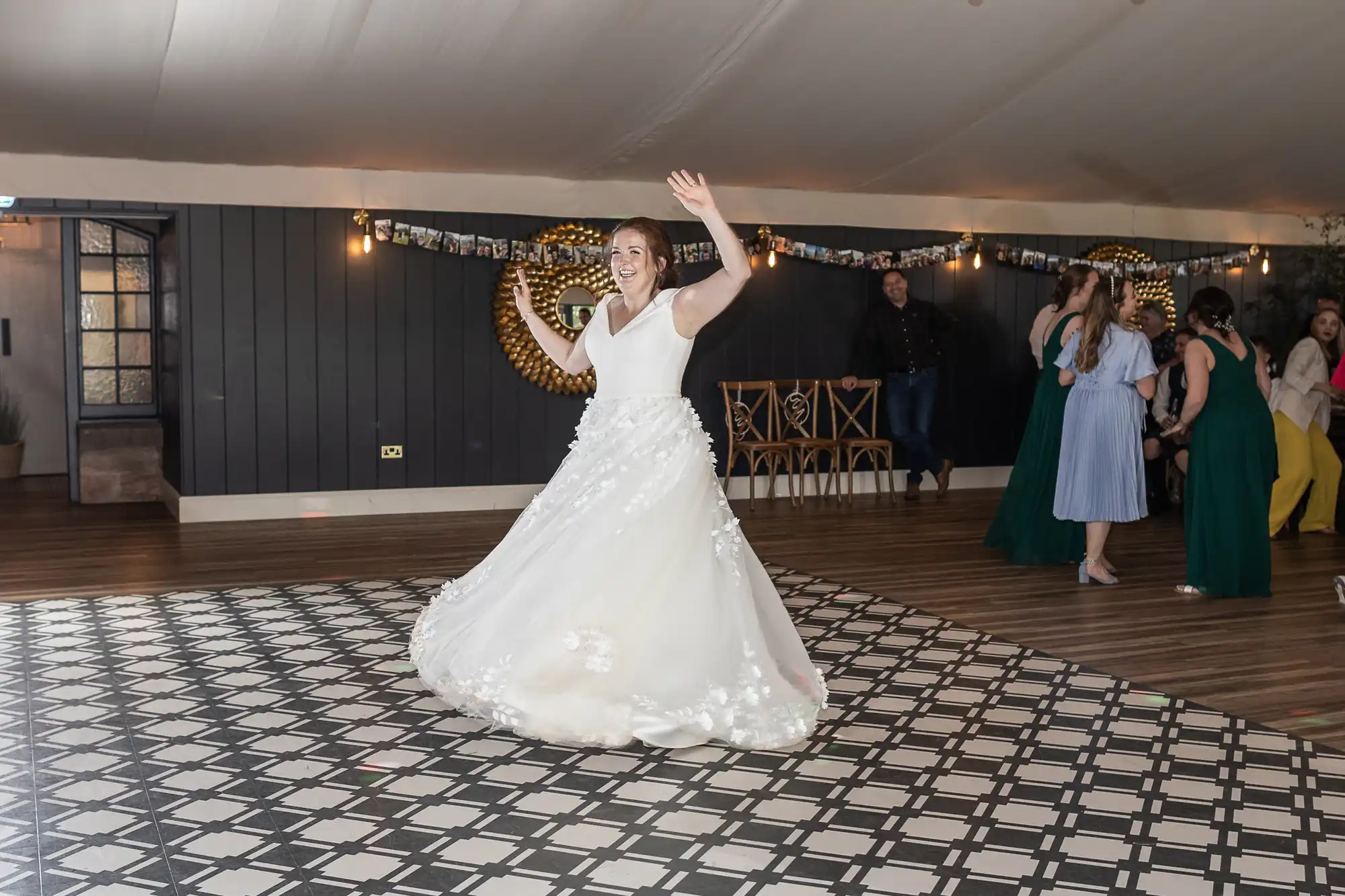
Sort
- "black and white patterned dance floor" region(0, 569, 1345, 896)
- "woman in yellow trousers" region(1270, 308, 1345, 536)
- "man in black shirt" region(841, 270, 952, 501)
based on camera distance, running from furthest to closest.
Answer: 1. "man in black shirt" region(841, 270, 952, 501)
2. "woman in yellow trousers" region(1270, 308, 1345, 536)
3. "black and white patterned dance floor" region(0, 569, 1345, 896)

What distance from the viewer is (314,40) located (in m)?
6.39

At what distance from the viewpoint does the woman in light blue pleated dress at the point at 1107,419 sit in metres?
6.06

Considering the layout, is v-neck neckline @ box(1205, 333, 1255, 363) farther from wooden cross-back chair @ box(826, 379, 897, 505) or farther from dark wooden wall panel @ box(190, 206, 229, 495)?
dark wooden wall panel @ box(190, 206, 229, 495)

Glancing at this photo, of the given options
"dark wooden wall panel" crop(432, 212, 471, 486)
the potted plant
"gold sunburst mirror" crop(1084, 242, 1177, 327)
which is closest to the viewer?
"dark wooden wall panel" crop(432, 212, 471, 486)

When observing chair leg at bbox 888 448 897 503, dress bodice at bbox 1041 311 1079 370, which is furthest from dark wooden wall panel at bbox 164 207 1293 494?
dress bodice at bbox 1041 311 1079 370

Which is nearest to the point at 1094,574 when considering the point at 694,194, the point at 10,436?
the point at 694,194

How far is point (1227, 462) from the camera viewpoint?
5.93m

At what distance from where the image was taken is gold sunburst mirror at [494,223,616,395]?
919 cm

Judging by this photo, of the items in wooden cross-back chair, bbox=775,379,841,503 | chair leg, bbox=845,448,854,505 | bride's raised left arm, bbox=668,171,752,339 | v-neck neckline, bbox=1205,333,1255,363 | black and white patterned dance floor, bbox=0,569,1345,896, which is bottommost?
black and white patterned dance floor, bbox=0,569,1345,896

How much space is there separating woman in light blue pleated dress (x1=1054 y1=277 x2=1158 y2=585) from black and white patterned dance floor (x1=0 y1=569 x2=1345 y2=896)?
5.48ft

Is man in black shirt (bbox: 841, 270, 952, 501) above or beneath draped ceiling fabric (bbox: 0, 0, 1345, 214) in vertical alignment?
beneath

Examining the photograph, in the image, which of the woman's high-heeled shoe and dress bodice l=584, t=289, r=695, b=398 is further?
the woman's high-heeled shoe

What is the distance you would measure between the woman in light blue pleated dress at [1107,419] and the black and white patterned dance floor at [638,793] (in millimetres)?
1670

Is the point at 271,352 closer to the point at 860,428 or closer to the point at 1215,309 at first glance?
the point at 860,428
